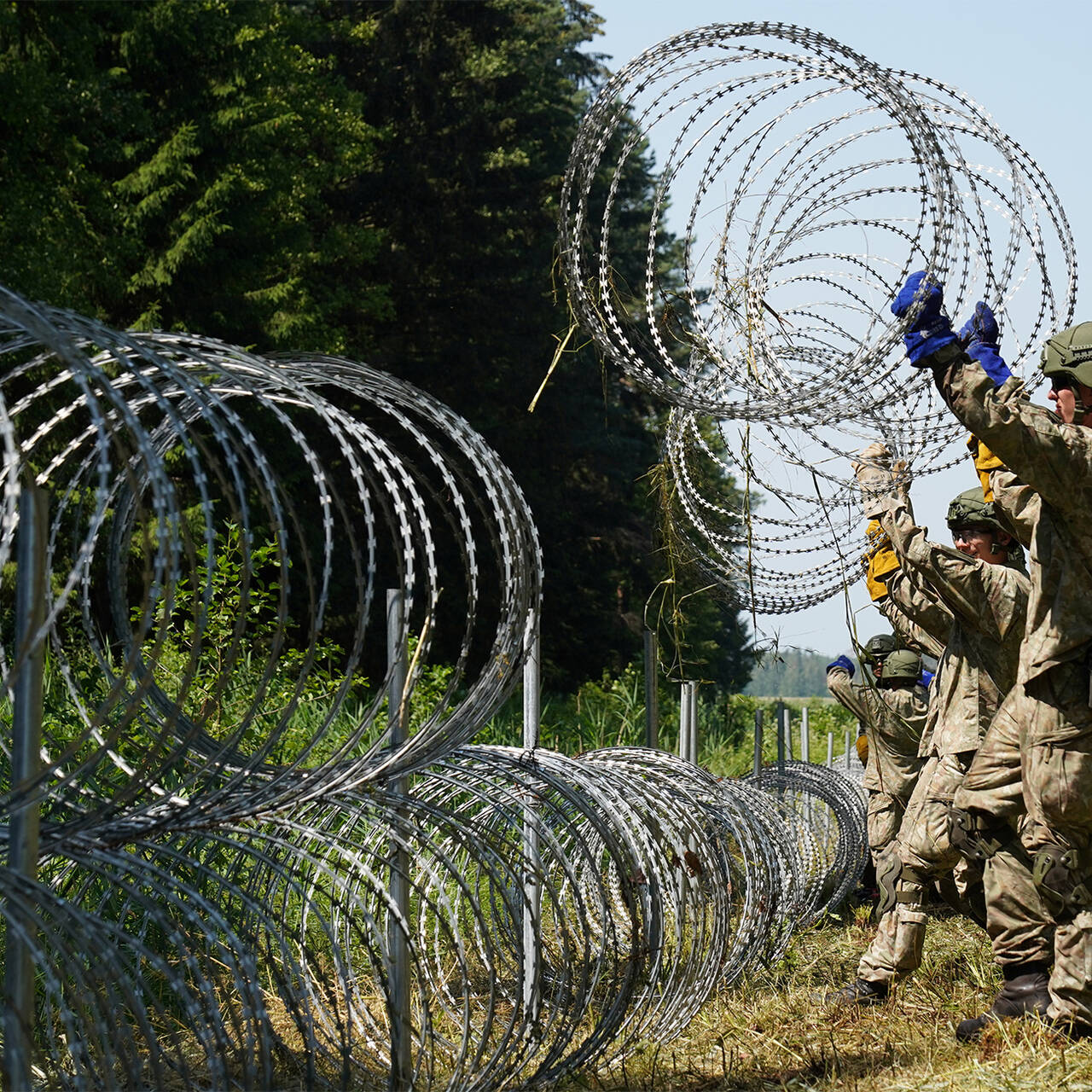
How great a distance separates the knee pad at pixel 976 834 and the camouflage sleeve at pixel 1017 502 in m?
1.23

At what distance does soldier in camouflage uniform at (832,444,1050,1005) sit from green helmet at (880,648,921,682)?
1.67m

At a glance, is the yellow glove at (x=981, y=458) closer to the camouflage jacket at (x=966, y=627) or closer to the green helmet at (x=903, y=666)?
the camouflage jacket at (x=966, y=627)

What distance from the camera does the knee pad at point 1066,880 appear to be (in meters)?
5.11

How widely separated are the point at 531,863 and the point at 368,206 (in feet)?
72.9

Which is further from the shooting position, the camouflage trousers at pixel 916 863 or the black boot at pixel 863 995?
the black boot at pixel 863 995

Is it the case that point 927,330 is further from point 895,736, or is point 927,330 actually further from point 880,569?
point 895,736

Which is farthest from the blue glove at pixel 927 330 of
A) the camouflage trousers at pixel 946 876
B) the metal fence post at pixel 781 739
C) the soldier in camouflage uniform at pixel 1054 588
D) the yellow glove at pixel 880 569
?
the metal fence post at pixel 781 739

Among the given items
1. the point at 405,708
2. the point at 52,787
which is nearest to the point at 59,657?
the point at 52,787

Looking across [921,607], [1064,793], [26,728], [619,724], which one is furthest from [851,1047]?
[619,724]

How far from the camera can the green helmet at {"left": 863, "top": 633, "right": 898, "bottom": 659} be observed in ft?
29.5

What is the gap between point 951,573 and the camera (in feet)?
19.6

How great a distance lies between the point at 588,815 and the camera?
5148mm

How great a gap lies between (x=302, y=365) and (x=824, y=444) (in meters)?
3.05

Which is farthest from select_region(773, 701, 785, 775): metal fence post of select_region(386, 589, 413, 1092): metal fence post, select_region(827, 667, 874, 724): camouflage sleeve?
select_region(386, 589, 413, 1092): metal fence post
